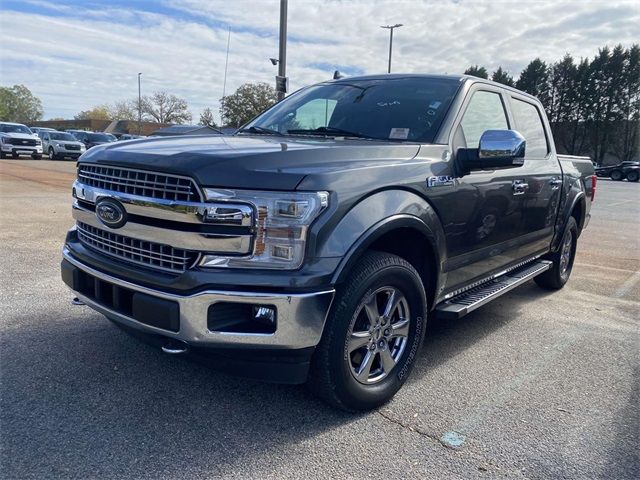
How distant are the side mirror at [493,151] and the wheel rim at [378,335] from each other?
1.05 meters

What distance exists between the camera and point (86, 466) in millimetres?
2314

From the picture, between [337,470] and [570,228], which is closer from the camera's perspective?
[337,470]

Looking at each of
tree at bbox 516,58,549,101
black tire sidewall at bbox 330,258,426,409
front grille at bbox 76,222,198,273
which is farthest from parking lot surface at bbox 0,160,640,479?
tree at bbox 516,58,549,101

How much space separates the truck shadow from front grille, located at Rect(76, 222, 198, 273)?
75 centimetres

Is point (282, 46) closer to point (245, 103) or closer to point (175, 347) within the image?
point (175, 347)

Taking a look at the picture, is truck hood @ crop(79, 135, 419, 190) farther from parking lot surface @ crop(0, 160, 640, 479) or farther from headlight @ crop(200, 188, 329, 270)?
parking lot surface @ crop(0, 160, 640, 479)

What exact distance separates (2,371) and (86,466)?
4.08ft

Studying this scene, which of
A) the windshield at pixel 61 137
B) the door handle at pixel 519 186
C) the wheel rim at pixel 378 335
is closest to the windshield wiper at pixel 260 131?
the wheel rim at pixel 378 335

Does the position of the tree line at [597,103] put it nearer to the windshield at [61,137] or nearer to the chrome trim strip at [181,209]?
the windshield at [61,137]

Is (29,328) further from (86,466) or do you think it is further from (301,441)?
(301,441)

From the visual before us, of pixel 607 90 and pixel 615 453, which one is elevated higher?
pixel 607 90

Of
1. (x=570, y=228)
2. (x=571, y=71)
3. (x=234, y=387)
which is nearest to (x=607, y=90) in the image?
(x=571, y=71)

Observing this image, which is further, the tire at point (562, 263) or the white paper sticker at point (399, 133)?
the tire at point (562, 263)

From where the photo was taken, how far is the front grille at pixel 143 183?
2.45 meters
